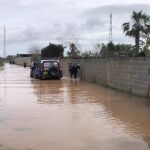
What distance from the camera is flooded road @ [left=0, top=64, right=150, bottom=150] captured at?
10016 millimetres

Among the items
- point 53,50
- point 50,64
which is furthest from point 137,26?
point 53,50

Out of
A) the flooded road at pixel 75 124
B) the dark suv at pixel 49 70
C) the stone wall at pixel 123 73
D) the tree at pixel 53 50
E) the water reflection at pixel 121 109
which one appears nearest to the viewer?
the flooded road at pixel 75 124

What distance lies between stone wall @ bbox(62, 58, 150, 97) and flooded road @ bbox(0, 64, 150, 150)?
1.55 metres

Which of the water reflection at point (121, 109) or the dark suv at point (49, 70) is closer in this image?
the water reflection at point (121, 109)

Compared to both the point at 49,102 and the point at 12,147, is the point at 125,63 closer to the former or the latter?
the point at 49,102

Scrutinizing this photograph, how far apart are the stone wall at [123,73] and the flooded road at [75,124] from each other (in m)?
1.55

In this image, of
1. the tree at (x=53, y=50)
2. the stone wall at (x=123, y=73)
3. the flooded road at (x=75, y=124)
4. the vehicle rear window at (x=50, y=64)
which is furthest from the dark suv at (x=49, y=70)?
the tree at (x=53, y=50)

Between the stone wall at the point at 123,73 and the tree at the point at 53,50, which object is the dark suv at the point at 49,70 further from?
the tree at the point at 53,50

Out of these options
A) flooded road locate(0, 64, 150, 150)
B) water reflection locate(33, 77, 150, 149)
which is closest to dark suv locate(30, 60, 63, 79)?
water reflection locate(33, 77, 150, 149)

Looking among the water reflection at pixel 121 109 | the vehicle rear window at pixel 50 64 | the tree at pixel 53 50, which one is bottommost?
the water reflection at pixel 121 109

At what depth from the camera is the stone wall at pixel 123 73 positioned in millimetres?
20953

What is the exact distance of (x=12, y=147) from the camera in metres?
9.70

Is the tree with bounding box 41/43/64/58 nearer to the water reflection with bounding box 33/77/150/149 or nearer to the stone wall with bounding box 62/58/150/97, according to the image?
the stone wall with bounding box 62/58/150/97

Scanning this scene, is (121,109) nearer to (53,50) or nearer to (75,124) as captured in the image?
(75,124)
